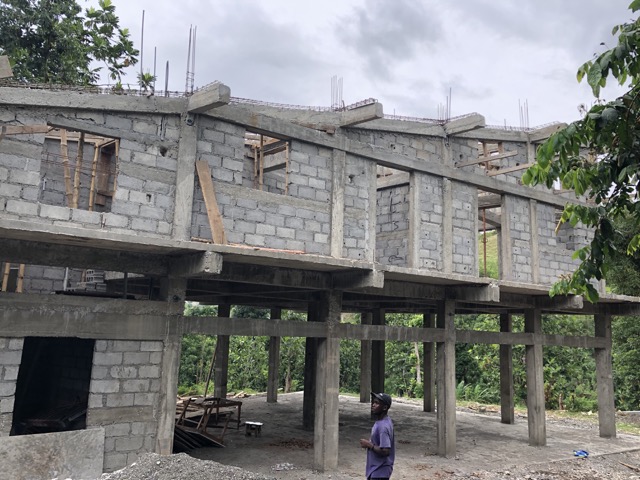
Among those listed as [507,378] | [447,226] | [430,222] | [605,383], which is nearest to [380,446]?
[430,222]

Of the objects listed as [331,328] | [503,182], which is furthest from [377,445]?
[503,182]

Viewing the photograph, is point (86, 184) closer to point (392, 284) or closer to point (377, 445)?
point (392, 284)

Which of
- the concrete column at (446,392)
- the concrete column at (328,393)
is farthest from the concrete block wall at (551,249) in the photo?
the concrete column at (328,393)

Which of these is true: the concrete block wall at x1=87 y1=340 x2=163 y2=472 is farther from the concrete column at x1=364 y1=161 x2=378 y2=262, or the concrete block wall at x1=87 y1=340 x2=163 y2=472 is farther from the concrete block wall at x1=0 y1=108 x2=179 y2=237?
the concrete column at x1=364 y1=161 x2=378 y2=262

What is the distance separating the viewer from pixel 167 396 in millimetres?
8180

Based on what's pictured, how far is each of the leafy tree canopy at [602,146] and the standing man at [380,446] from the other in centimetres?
228

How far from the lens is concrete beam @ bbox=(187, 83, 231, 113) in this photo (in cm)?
775

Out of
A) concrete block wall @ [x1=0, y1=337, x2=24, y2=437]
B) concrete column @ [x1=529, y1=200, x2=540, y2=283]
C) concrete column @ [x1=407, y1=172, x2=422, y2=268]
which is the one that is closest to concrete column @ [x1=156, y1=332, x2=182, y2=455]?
concrete block wall @ [x1=0, y1=337, x2=24, y2=437]

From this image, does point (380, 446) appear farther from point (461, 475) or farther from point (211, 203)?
point (461, 475)

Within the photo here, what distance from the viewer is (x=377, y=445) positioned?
5730 millimetres

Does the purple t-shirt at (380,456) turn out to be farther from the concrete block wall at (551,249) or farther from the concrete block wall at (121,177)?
the concrete block wall at (551,249)

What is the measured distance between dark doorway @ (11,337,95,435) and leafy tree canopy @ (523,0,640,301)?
309 inches

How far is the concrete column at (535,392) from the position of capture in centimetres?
1380

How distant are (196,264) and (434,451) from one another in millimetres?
7896
